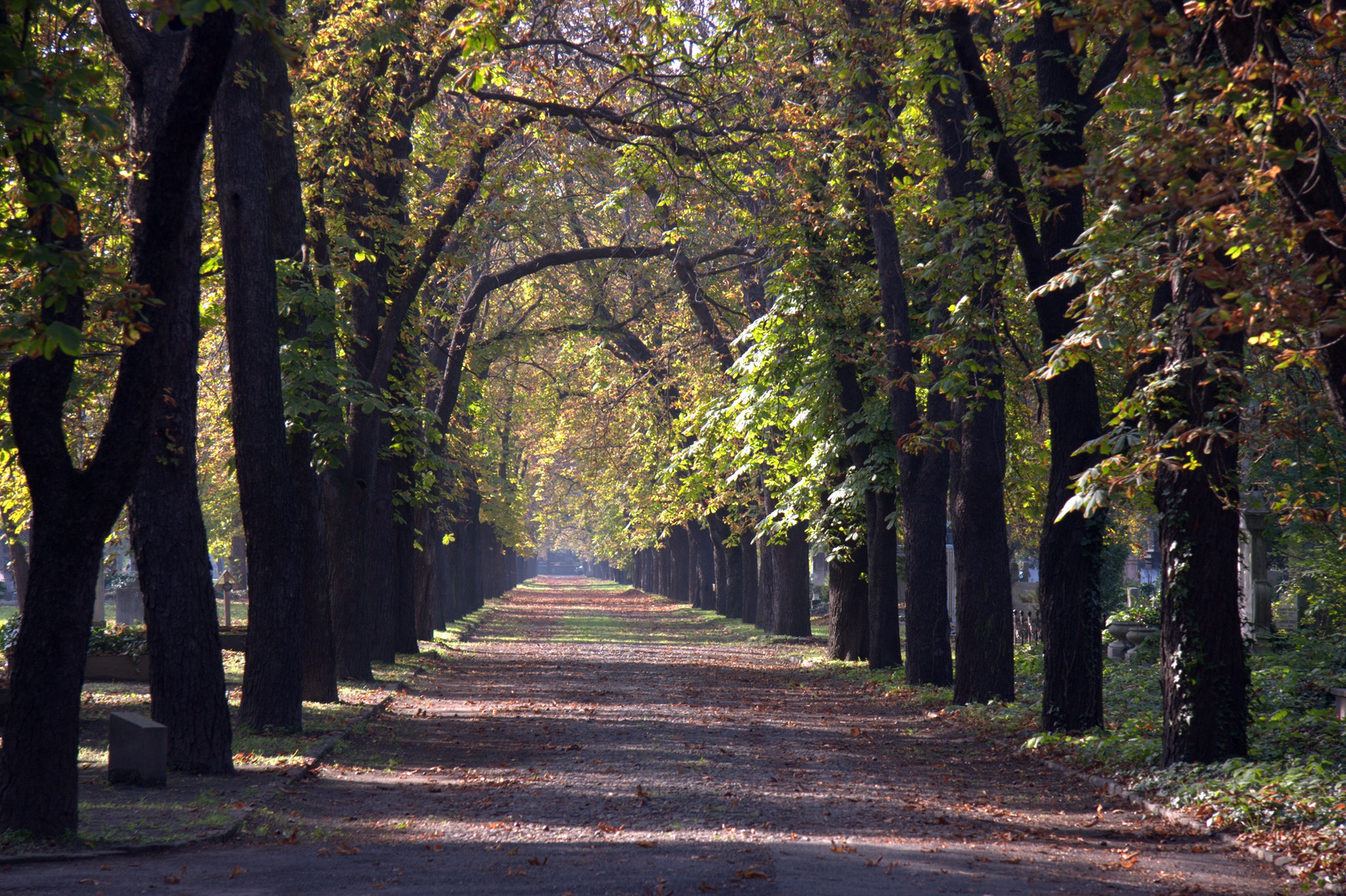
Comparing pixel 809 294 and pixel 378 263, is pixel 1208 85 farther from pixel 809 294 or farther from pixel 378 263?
pixel 378 263

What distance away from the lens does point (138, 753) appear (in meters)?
9.62

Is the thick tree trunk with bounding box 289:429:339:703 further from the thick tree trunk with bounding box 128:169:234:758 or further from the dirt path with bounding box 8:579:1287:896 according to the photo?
the thick tree trunk with bounding box 128:169:234:758

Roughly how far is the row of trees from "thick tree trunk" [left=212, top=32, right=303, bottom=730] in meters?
0.04

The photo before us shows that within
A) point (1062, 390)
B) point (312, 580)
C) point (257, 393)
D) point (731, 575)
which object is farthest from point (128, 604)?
point (1062, 390)

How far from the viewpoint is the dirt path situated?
6871mm

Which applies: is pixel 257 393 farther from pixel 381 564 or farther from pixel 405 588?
pixel 405 588

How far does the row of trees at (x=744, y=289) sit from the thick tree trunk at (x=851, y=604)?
75mm

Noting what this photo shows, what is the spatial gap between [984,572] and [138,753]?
1073 cm

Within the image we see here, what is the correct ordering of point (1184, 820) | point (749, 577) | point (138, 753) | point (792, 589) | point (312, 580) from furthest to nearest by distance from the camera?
point (749, 577) < point (792, 589) < point (312, 580) < point (138, 753) < point (1184, 820)

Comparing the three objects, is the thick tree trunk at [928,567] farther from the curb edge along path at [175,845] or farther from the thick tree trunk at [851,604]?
the curb edge along path at [175,845]

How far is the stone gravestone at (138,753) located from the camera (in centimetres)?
963

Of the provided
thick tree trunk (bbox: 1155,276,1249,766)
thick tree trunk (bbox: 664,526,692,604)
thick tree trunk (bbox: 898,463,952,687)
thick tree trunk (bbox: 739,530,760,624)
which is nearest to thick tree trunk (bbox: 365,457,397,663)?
thick tree trunk (bbox: 898,463,952,687)

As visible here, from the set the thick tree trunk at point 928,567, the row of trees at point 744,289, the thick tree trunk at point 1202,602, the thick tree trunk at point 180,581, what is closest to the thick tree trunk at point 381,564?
the row of trees at point 744,289

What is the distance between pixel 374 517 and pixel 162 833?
12.8 m
